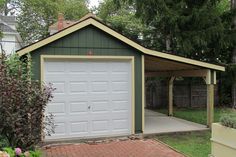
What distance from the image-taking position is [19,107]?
224 inches

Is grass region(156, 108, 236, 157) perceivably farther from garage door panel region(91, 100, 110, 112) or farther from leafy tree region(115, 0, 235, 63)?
leafy tree region(115, 0, 235, 63)

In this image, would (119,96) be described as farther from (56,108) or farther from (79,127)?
(56,108)

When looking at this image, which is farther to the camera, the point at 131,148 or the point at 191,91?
the point at 191,91

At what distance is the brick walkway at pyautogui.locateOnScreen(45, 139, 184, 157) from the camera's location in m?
8.83

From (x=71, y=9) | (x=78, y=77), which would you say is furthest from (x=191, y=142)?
(x=71, y=9)

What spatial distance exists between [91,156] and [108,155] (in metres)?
0.43

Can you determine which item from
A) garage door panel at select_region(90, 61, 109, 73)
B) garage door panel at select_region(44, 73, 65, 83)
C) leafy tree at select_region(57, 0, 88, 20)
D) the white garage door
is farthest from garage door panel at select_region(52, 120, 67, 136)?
leafy tree at select_region(57, 0, 88, 20)

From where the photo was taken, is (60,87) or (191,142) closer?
(191,142)

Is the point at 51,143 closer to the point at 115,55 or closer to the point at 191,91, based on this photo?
the point at 115,55

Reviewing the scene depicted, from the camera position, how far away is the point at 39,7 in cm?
4191

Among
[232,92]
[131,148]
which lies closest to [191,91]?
[232,92]

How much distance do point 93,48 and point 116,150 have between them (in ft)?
10.7

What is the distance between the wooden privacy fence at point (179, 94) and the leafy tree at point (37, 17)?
23821 millimetres

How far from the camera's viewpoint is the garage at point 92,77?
10438mm
